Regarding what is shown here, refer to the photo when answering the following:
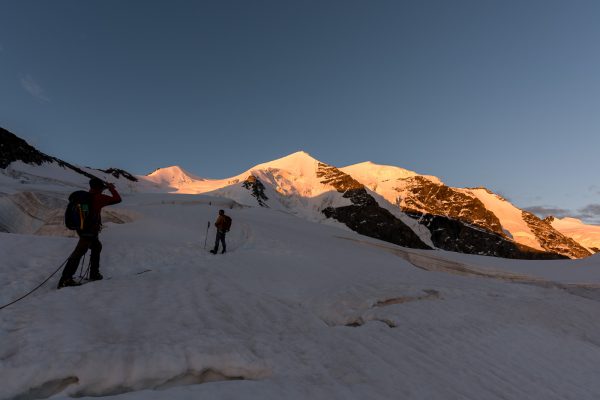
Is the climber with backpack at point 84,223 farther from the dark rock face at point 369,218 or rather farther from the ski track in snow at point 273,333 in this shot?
the dark rock face at point 369,218

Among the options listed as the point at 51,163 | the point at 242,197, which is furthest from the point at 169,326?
the point at 242,197

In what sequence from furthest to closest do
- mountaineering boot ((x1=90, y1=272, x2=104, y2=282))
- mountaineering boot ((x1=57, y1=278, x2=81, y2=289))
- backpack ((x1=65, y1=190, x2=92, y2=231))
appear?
mountaineering boot ((x1=90, y1=272, x2=104, y2=282)) → backpack ((x1=65, y1=190, x2=92, y2=231)) → mountaineering boot ((x1=57, y1=278, x2=81, y2=289))

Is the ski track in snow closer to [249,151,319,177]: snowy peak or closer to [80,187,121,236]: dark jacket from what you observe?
[80,187,121,236]: dark jacket

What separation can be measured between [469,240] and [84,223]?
176 m

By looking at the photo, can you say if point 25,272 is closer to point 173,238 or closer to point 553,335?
point 173,238

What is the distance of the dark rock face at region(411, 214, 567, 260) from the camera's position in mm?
157500

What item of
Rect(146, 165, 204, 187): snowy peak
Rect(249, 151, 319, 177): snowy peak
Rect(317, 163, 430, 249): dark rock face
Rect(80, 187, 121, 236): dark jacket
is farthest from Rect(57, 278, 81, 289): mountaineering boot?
Rect(249, 151, 319, 177): snowy peak

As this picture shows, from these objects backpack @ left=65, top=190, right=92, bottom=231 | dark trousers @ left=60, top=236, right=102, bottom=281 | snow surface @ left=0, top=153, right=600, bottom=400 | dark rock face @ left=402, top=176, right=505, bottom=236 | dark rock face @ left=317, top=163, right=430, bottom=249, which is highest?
dark rock face @ left=402, top=176, right=505, bottom=236

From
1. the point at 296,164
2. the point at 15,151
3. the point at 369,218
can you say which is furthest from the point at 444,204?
the point at 15,151

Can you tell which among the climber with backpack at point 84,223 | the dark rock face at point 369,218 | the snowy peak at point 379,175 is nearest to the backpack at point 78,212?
the climber with backpack at point 84,223

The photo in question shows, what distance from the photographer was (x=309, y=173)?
534 feet

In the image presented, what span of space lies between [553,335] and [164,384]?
7.80m

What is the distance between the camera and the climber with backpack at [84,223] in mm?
6578

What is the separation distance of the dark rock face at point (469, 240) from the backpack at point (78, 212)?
164 meters
